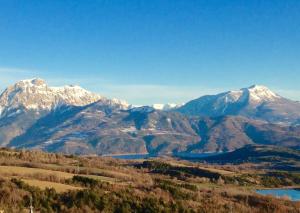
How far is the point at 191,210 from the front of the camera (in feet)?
284

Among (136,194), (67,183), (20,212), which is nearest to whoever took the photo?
(20,212)

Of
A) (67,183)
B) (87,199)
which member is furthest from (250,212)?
(67,183)

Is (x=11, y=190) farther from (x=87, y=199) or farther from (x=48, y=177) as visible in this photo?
(x=48, y=177)

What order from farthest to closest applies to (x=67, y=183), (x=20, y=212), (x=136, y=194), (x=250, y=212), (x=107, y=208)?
(x=67, y=183) < (x=136, y=194) < (x=250, y=212) < (x=107, y=208) < (x=20, y=212)

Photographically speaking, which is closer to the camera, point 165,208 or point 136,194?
point 165,208

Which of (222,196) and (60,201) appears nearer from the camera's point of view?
(60,201)

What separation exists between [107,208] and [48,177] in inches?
1389

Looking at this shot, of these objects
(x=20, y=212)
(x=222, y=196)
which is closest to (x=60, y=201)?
(x=20, y=212)

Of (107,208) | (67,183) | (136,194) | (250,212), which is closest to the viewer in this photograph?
(107,208)

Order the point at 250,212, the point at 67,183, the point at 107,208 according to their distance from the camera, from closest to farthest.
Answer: the point at 107,208 < the point at 250,212 < the point at 67,183

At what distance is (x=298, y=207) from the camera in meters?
103

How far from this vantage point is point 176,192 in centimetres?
11100

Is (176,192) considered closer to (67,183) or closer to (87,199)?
(67,183)

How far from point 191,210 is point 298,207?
89.5 feet
